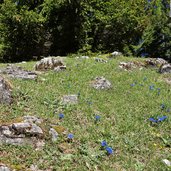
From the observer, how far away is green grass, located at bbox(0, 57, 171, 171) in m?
4.79

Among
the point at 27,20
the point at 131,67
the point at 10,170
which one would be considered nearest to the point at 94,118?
the point at 10,170

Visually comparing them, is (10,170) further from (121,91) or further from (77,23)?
(77,23)

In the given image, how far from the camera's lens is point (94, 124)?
19.4ft

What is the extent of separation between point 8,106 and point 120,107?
6.92 feet

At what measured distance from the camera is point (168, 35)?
1725cm

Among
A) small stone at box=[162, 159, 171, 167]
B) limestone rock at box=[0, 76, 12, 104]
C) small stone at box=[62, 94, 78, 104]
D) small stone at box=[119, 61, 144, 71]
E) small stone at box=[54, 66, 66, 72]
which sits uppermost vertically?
limestone rock at box=[0, 76, 12, 104]

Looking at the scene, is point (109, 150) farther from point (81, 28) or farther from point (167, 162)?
point (81, 28)

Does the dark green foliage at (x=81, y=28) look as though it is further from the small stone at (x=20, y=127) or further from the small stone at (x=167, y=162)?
the small stone at (x=167, y=162)

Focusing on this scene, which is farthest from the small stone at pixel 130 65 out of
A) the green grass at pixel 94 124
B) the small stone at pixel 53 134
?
the small stone at pixel 53 134

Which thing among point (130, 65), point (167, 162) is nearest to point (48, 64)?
point (130, 65)

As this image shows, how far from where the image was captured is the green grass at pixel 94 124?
479 centimetres

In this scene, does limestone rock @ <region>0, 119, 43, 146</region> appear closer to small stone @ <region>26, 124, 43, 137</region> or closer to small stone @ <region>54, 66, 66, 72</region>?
small stone @ <region>26, 124, 43, 137</region>

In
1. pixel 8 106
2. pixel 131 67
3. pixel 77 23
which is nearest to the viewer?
pixel 8 106

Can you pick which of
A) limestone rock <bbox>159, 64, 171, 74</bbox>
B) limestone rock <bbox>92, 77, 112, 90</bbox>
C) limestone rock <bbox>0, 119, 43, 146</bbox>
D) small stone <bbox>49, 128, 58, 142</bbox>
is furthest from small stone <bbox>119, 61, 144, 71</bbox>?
limestone rock <bbox>0, 119, 43, 146</bbox>
